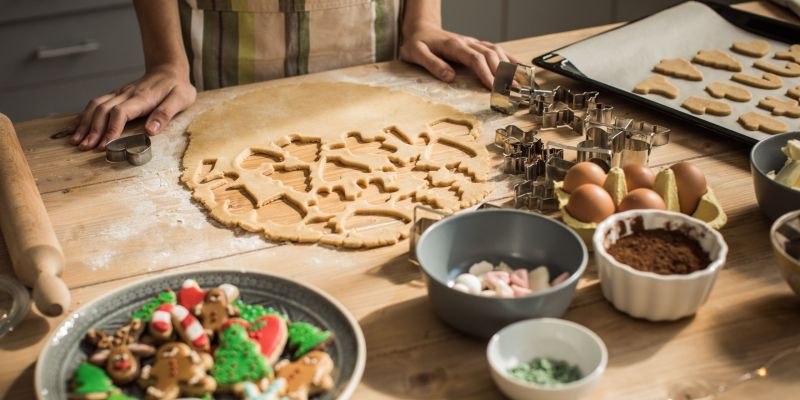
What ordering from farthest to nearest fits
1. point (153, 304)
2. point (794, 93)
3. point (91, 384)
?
point (794, 93), point (153, 304), point (91, 384)

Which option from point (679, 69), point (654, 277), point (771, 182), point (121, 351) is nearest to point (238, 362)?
point (121, 351)

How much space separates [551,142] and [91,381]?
750mm

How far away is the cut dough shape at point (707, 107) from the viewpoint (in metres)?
1.43

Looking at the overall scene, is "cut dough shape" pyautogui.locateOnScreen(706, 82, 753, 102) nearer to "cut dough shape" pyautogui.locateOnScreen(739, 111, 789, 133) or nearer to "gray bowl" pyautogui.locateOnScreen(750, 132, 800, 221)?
"cut dough shape" pyautogui.locateOnScreen(739, 111, 789, 133)

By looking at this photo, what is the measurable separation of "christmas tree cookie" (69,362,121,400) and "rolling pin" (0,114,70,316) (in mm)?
137

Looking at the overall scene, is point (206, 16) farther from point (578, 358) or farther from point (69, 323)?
point (578, 358)

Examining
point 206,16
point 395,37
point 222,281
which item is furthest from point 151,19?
Answer: point 222,281

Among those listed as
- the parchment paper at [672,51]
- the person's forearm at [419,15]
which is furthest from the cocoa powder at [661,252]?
the person's forearm at [419,15]

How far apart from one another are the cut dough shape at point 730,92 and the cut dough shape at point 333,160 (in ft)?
1.44

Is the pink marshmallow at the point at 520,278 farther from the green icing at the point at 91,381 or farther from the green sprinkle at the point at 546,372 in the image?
the green icing at the point at 91,381

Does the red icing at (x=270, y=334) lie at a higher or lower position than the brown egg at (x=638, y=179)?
lower

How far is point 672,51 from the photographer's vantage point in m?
1.67

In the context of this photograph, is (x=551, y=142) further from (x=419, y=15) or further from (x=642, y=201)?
(x=419, y=15)

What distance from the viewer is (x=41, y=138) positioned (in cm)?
142
